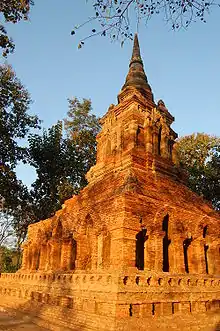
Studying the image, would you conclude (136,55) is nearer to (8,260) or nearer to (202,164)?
(202,164)

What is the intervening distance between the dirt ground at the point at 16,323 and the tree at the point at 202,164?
20405mm

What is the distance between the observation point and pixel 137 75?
20.8 meters

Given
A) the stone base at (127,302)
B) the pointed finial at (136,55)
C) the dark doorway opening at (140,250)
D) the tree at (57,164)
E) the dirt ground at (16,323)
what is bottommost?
the dirt ground at (16,323)

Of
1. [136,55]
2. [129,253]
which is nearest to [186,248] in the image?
[129,253]

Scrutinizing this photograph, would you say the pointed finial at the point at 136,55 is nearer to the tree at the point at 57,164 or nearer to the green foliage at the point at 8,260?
the tree at the point at 57,164

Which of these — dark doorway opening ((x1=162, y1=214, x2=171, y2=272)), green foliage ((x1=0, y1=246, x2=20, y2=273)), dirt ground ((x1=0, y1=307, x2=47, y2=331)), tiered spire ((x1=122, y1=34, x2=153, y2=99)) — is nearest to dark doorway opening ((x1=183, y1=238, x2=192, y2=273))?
dark doorway opening ((x1=162, y1=214, x2=171, y2=272))

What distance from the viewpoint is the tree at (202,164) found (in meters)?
27.9

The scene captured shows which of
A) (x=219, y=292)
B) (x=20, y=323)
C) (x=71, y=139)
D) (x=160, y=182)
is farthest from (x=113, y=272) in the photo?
(x=71, y=139)

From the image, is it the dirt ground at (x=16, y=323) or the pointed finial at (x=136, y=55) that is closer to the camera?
the dirt ground at (x=16, y=323)

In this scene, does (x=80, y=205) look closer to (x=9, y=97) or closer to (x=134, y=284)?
(x=134, y=284)

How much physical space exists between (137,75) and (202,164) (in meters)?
12.7

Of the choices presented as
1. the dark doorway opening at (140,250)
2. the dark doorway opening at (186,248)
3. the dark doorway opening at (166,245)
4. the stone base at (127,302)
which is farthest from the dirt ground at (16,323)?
the dark doorway opening at (186,248)

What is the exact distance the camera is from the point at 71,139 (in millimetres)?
29250

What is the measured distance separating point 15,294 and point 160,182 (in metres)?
9.02
